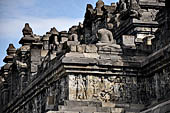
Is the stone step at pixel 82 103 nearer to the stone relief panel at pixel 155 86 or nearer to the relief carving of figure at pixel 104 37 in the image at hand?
the stone relief panel at pixel 155 86

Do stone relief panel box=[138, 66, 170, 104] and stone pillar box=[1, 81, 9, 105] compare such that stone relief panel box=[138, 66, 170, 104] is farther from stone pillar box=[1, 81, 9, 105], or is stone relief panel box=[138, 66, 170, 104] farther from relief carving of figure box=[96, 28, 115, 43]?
stone pillar box=[1, 81, 9, 105]

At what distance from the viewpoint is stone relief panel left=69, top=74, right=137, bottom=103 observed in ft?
68.2

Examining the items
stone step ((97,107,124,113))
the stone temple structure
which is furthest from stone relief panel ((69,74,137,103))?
stone step ((97,107,124,113))

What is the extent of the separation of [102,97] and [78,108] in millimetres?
1516

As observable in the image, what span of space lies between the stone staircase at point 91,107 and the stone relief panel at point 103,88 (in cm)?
50

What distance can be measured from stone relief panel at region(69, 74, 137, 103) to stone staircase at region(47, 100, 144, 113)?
0.50 metres

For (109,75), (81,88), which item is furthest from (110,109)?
(109,75)

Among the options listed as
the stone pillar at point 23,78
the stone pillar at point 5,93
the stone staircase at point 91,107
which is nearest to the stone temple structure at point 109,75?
the stone staircase at point 91,107

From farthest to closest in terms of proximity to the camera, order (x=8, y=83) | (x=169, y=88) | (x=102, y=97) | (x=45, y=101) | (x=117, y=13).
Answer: (x=8, y=83), (x=117, y=13), (x=45, y=101), (x=102, y=97), (x=169, y=88)

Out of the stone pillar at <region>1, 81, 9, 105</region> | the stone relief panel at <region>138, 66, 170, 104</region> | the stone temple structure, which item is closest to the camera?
the stone relief panel at <region>138, 66, 170, 104</region>

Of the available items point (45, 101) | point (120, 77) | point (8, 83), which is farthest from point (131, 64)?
point (8, 83)

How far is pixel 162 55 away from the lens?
65.3 feet

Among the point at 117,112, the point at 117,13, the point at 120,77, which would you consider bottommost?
the point at 117,112

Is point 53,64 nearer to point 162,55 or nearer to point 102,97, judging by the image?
point 102,97
